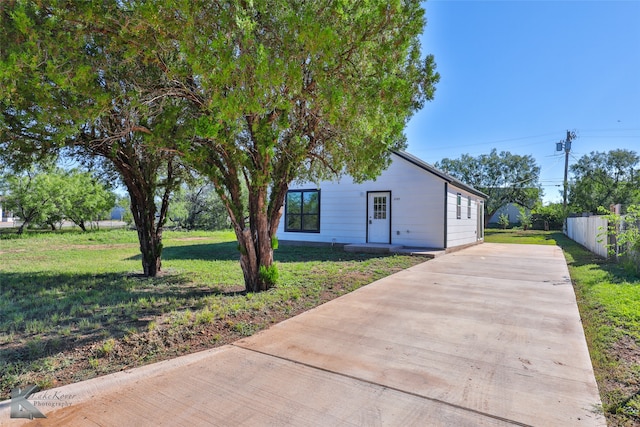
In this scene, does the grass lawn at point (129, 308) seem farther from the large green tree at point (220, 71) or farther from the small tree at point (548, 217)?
the small tree at point (548, 217)

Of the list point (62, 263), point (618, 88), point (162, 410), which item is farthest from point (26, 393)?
point (618, 88)

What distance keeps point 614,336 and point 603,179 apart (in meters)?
34.2

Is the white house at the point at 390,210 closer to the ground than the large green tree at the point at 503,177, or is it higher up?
closer to the ground

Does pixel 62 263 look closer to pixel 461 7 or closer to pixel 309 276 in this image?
pixel 309 276

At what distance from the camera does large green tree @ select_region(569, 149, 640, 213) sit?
28.5 m

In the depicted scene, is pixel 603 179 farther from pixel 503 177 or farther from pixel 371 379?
pixel 371 379

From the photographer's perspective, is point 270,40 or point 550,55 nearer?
point 270,40

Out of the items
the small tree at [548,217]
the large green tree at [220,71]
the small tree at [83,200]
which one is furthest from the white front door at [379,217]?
the small tree at [548,217]

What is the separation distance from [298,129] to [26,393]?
4.47m

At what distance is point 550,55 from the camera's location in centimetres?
1181

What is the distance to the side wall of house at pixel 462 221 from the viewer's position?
12531 millimetres

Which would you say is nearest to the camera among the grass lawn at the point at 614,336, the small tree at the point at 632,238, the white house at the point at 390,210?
the grass lawn at the point at 614,336

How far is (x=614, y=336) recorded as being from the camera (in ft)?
12.7

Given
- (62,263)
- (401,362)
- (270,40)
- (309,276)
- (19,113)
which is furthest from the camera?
(62,263)
